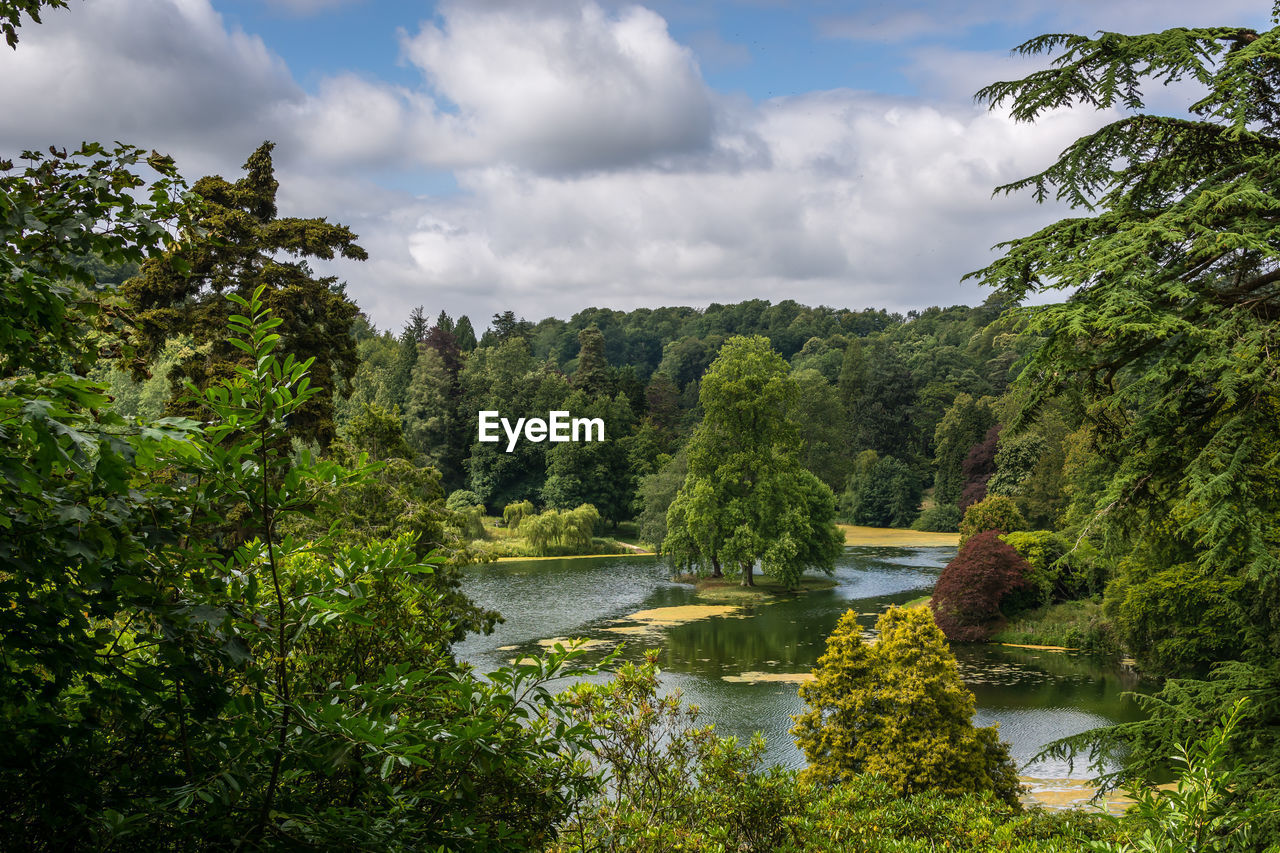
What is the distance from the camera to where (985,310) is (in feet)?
239

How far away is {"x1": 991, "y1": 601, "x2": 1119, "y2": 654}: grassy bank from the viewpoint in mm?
18656

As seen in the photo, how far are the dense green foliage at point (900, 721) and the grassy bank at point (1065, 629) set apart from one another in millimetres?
10781

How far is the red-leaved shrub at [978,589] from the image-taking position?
20.1 metres

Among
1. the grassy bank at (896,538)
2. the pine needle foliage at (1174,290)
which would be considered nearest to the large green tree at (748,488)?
the grassy bank at (896,538)

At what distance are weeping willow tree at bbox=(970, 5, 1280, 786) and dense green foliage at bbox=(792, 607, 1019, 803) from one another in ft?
6.43

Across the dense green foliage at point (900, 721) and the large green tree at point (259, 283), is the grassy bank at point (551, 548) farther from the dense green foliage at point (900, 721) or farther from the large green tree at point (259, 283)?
the dense green foliage at point (900, 721)

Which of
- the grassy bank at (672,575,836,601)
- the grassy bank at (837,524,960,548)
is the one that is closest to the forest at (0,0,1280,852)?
the grassy bank at (672,575,836,601)

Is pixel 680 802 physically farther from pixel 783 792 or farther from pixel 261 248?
pixel 261 248

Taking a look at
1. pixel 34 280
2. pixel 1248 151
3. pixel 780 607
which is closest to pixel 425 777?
pixel 34 280

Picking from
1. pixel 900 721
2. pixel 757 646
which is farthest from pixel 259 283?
pixel 757 646

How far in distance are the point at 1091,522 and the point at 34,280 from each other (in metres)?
7.08

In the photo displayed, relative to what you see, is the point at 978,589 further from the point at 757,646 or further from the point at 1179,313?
the point at 1179,313

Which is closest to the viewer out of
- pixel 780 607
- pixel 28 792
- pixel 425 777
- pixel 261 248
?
pixel 28 792

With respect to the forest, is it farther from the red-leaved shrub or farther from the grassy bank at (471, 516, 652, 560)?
the grassy bank at (471, 516, 652, 560)
